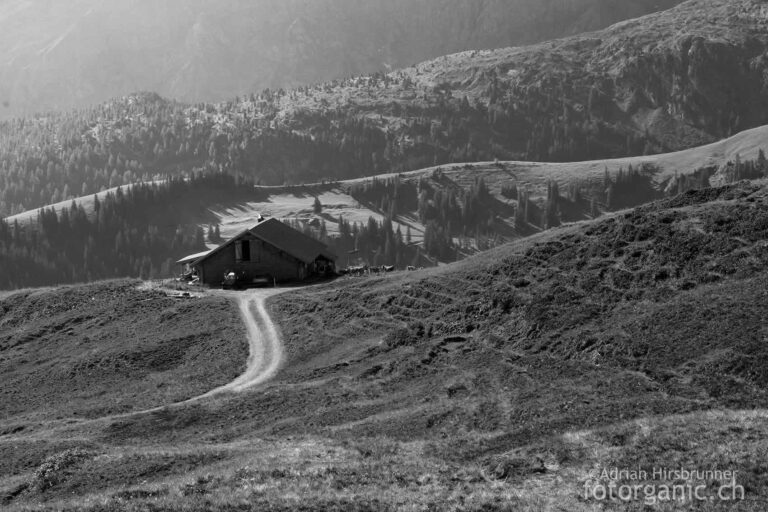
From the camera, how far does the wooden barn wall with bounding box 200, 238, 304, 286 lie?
86375mm

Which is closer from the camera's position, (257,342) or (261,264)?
(257,342)

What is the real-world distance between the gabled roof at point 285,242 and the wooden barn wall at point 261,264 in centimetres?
66

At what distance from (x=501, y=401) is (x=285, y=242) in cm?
5944

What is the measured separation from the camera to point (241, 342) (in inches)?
2238

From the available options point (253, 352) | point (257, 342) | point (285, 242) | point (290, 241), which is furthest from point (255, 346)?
point (290, 241)

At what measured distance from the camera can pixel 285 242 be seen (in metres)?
88.5

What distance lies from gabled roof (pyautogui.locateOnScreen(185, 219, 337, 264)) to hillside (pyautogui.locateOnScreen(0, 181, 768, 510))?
105 ft

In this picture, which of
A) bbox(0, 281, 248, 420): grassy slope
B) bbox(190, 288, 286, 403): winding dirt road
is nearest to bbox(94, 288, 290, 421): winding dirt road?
bbox(190, 288, 286, 403): winding dirt road

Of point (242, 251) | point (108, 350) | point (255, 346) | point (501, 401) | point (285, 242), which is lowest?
point (108, 350)

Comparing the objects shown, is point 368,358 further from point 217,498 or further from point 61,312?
point 61,312

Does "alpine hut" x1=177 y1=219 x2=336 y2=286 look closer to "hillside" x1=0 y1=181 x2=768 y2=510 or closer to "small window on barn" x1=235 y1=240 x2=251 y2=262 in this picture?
"small window on barn" x1=235 y1=240 x2=251 y2=262

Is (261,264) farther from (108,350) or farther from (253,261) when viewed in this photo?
(108,350)

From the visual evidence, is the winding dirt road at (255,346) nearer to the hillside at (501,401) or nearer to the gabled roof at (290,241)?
the hillside at (501,401)

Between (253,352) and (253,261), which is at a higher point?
(253,261)
